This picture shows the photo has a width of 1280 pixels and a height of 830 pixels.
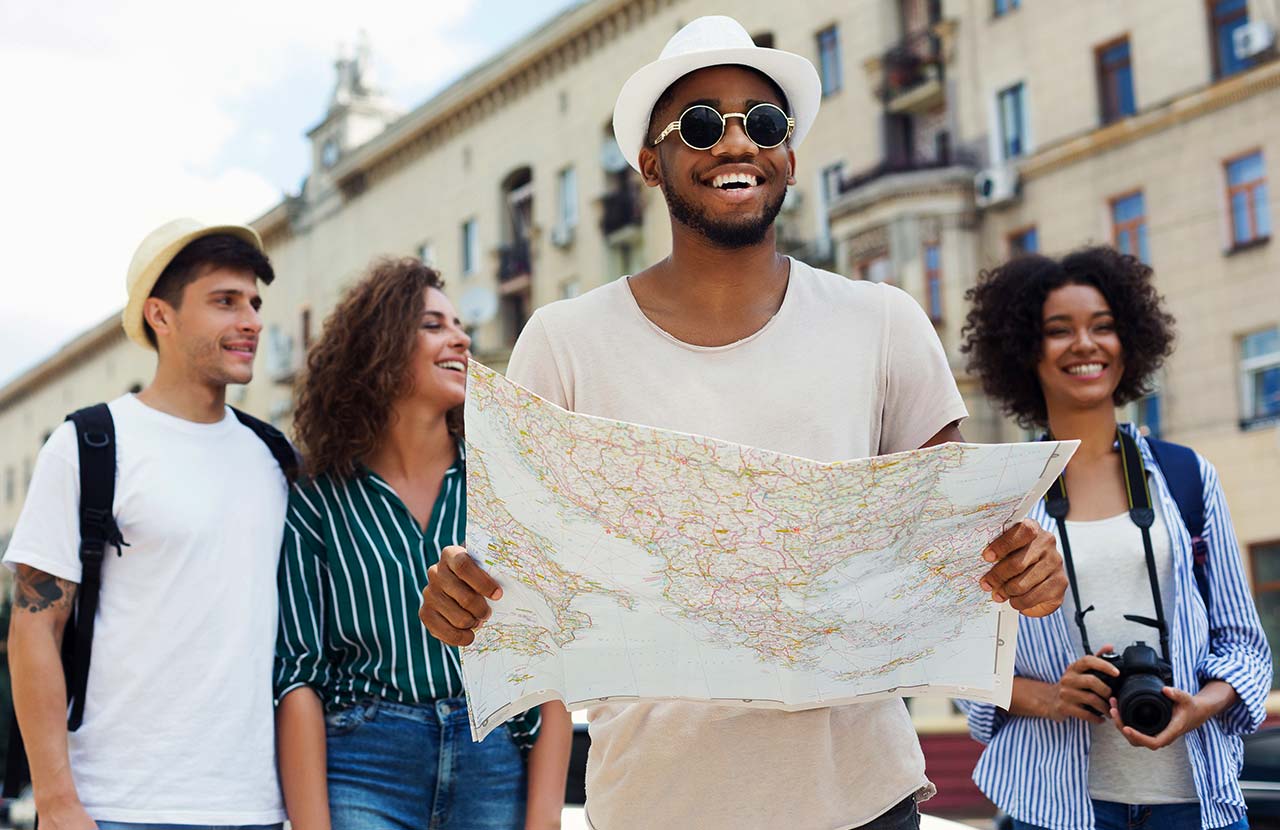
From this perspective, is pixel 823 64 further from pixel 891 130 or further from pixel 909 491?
pixel 909 491

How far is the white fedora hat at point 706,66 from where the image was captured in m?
2.68

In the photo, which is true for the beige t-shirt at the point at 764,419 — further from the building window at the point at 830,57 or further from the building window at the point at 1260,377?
the building window at the point at 830,57

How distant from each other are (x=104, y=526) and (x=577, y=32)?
1275 inches

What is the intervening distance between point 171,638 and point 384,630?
1.78 feet

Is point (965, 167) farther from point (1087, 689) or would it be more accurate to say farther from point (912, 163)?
point (1087, 689)

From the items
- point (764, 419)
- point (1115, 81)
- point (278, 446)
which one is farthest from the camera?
point (1115, 81)

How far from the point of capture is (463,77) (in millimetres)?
38562

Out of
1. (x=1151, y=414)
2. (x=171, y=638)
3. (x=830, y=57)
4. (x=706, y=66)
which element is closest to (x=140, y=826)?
(x=171, y=638)

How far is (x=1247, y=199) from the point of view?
71.5 ft

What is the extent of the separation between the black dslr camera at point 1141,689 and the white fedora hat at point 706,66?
149 cm

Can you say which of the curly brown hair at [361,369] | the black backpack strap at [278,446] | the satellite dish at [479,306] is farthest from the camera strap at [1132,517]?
the satellite dish at [479,306]

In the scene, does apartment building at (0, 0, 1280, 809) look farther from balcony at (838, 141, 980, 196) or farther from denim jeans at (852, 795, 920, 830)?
denim jeans at (852, 795, 920, 830)

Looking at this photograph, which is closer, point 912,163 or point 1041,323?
point 1041,323

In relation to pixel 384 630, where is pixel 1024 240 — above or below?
above
